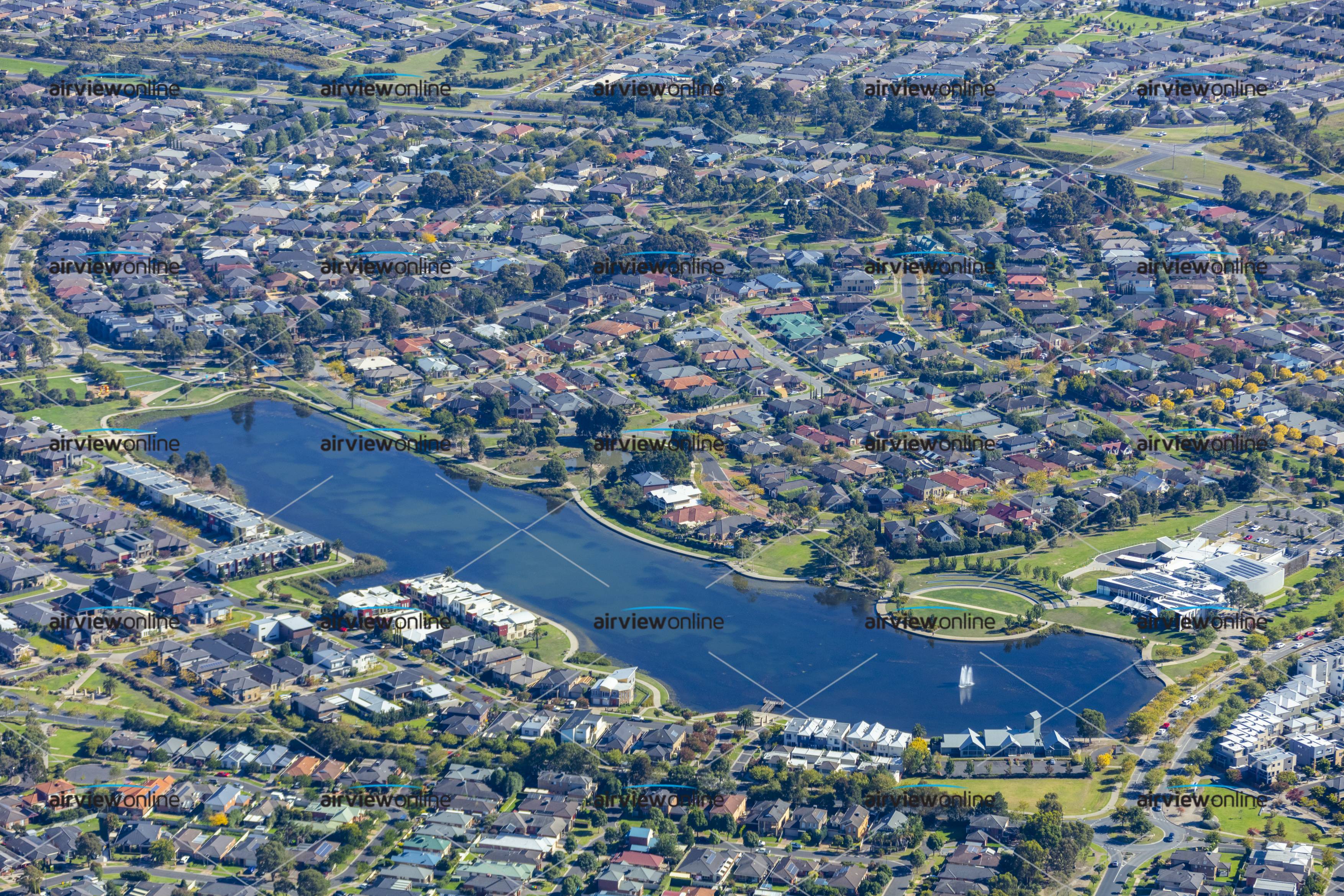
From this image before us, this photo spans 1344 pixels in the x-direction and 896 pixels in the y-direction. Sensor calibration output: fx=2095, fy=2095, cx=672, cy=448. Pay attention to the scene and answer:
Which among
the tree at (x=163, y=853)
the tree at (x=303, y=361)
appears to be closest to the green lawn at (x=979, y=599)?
the tree at (x=163, y=853)

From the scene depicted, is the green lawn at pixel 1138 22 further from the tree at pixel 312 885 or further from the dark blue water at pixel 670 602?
the tree at pixel 312 885

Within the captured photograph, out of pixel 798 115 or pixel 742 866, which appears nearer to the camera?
pixel 742 866

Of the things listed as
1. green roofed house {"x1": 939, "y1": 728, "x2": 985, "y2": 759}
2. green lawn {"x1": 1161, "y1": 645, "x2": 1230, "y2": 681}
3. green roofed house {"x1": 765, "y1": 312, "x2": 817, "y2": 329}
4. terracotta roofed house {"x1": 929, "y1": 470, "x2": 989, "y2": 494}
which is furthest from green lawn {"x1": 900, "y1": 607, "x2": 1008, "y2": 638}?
green roofed house {"x1": 765, "y1": 312, "x2": 817, "y2": 329}

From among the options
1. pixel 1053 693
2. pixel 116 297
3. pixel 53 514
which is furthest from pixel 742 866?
pixel 116 297

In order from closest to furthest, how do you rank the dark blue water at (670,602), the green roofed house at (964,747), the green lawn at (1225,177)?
the green roofed house at (964,747), the dark blue water at (670,602), the green lawn at (1225,177)

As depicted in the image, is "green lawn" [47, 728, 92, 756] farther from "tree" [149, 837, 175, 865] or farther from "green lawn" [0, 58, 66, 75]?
"green lawn" [0, 58, 66, 75]

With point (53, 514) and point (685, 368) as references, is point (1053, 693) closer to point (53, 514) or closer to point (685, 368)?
point (685, 368)

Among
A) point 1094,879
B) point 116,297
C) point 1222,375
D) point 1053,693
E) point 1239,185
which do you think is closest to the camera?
point 1094,879
